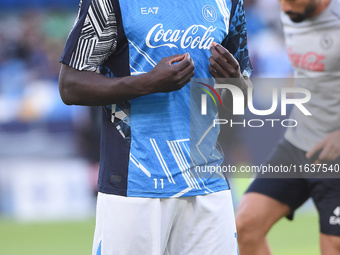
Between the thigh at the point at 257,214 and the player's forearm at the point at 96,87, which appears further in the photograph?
the thigh at the point at 257,214

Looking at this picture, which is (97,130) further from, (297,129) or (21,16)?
(297,129)

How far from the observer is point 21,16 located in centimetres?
1335

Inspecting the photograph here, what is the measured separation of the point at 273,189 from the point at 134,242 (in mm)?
1778

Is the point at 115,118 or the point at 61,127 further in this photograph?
the point at 61,127

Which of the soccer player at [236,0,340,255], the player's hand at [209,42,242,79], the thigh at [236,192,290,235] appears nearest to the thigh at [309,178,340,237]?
the soccer player at [236,0,340,255]

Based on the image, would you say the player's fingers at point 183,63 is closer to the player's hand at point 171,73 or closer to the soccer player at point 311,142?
the player's hand at point 171,73

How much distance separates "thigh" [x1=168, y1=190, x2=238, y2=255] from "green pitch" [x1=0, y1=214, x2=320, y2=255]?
4.25 m

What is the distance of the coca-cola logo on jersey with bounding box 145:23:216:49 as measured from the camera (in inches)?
119

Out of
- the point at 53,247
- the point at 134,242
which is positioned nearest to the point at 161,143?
the point at 134,242

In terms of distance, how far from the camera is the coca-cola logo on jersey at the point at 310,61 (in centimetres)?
447

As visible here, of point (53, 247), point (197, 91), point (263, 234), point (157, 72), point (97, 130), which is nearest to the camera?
point (157, 72)

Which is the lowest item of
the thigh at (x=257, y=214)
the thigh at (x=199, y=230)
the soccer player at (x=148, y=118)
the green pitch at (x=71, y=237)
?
the green pitch at (x=71, y=237)

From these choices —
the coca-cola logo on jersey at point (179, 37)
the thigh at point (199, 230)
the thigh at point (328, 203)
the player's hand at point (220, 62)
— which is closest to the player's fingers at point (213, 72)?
the player's hand at point (220, 62)

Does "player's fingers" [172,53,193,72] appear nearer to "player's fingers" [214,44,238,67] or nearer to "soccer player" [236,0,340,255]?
"player's fingers" [214,44,238,67]
